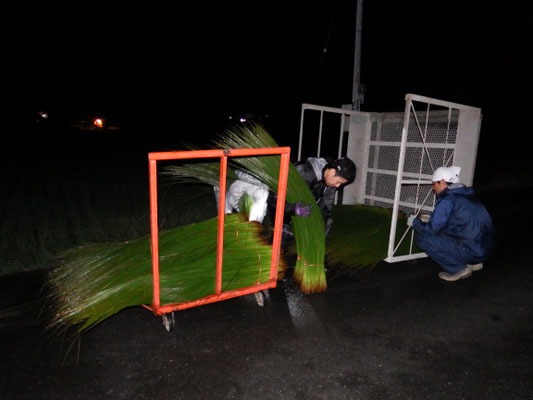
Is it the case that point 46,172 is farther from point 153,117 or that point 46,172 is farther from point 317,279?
point 153,117

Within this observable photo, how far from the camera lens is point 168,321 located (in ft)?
9.71

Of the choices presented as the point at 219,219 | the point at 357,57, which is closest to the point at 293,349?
the point at 219,219

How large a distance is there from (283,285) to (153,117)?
1344 inches

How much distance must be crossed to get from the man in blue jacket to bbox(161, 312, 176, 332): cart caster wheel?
2701mm

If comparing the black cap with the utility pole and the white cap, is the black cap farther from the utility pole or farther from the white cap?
the utility pole

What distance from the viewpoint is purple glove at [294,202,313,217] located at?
3.49 meters

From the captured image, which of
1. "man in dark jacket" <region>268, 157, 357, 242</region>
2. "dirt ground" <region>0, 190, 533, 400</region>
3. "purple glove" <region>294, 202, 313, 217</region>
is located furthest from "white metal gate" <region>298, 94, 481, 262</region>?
"purple glove" <region>294, 202, 313, 217</region>

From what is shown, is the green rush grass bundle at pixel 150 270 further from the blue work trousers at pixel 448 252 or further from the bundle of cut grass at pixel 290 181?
the blue work trousers at pixel 448 252

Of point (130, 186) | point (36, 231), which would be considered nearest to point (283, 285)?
point (36, 231)

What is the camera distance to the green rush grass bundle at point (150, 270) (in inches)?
107

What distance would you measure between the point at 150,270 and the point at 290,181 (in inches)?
55.0

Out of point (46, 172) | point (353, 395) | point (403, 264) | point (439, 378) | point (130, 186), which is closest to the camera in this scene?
point (353, 395)

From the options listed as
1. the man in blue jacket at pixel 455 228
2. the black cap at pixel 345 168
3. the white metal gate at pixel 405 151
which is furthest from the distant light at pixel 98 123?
the man in blue jacket at pixel 455 228

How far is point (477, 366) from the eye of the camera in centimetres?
273
